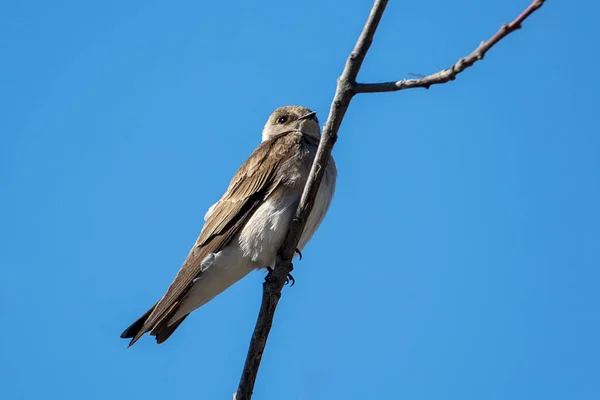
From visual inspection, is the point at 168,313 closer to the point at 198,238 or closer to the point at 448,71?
the point at 198,238

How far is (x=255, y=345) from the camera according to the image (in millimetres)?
5680

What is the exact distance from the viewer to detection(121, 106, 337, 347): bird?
730 centimetres

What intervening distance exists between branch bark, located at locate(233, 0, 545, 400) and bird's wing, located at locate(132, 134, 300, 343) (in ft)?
4.63

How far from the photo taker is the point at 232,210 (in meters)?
7.76

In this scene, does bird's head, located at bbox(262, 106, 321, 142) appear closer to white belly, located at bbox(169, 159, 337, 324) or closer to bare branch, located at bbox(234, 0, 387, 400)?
white belly, located at bbox(169, 159, 337, 324)

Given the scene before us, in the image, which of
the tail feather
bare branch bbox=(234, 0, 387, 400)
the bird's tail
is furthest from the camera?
the tail feather

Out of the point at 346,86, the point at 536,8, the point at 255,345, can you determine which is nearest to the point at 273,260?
the point at 255,345

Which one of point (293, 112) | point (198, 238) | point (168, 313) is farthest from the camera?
point (293, 112)

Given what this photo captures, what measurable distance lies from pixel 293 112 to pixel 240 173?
1689 mm

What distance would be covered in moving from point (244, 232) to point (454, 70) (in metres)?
3.52

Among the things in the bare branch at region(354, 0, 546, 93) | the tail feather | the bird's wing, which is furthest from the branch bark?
the tail feather

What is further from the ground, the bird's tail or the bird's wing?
the bird's wing

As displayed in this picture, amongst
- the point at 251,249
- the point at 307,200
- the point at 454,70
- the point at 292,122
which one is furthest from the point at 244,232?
the point at 454,70

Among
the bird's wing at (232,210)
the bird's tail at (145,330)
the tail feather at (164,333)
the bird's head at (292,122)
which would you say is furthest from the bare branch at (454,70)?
the bird's head at (292,122)
